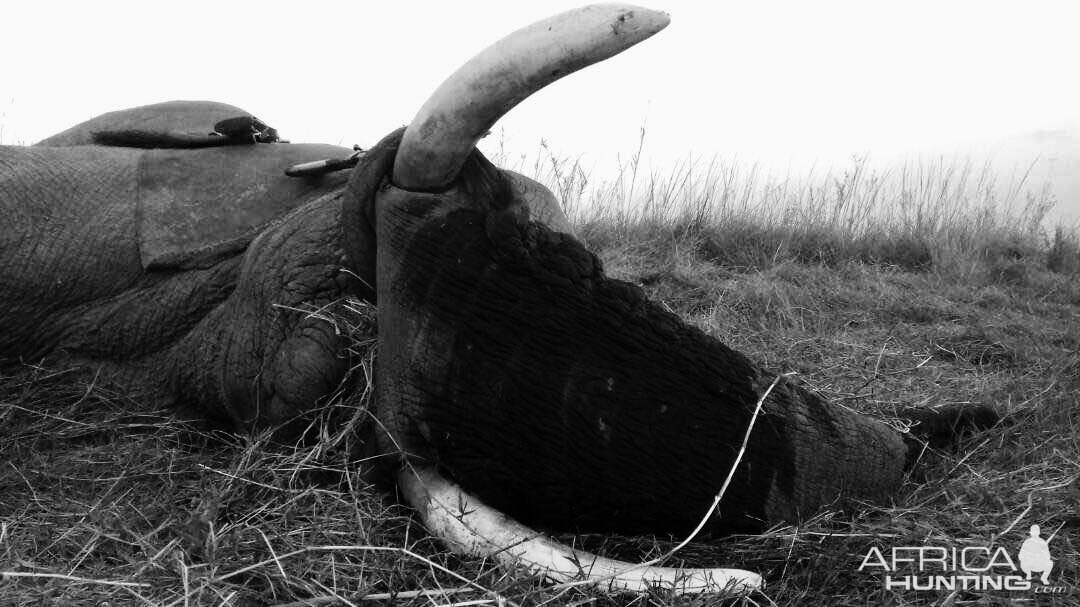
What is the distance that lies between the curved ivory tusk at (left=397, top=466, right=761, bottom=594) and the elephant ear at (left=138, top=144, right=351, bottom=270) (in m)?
1.02

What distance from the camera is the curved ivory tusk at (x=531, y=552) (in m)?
1.94

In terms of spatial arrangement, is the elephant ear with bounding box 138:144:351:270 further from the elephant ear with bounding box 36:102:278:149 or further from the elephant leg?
the elephant leg

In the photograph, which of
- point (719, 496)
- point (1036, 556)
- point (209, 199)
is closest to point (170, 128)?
point (209, 199)

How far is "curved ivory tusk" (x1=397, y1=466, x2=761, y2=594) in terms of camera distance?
194 cm

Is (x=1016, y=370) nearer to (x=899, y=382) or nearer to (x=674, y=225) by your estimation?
(x=899, y=382)

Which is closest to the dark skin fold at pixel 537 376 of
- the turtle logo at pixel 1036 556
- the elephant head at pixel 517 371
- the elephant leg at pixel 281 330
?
the elephant head at pixel 517 371

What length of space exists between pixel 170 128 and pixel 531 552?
2.08m

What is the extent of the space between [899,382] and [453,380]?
8.24 feet

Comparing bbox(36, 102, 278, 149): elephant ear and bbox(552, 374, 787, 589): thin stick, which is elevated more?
bbox(36, 102, 278, 149): elephant ear

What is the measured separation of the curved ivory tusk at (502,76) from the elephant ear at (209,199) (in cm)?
74

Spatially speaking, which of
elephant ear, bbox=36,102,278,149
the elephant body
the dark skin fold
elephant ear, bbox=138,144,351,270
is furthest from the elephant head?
elephant ear, bbox=36,102,278,149

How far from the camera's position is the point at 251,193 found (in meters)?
2.87

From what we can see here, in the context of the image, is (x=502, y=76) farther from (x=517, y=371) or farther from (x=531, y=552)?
(x=531, y=552)

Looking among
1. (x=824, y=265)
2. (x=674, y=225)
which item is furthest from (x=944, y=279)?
(x=674, y=225)
